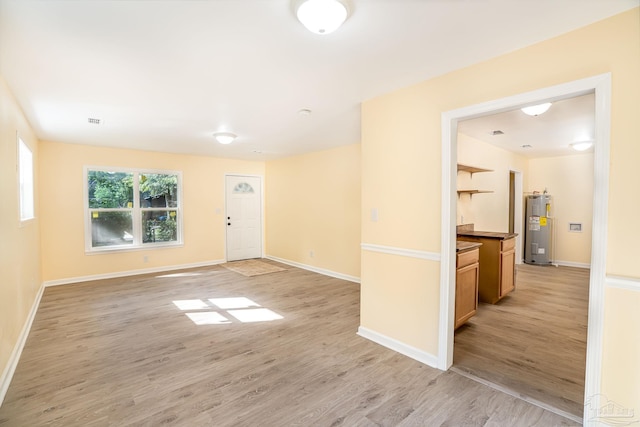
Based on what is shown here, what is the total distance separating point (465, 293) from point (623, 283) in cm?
163

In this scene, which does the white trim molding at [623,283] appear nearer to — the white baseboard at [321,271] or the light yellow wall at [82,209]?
the white baseboard at [321,271]

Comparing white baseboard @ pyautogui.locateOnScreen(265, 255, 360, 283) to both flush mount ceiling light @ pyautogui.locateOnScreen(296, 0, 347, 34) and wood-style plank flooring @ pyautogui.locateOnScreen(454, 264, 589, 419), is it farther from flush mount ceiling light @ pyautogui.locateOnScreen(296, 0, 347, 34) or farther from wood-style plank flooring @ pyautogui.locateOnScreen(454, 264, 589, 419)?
flush mount ceiling light @ pyautogui.locateOnScreen(296, 0, 347, 34)

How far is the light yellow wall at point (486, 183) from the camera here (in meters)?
4.68

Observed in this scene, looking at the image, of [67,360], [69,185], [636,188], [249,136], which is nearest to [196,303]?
[67,360]

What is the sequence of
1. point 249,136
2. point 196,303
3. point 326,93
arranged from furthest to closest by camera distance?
point 249,136, point 196,303, point 326,93

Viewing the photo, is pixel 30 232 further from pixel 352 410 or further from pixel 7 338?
pixel 352 410

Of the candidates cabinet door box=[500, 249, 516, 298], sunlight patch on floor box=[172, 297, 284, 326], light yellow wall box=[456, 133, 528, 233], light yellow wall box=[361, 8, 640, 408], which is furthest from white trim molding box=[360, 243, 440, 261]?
light yellow wall box=[456, 133, 528, 233]

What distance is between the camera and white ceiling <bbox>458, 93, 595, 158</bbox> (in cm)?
334

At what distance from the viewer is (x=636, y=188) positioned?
162 cm

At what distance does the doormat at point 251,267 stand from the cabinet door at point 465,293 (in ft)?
12.4

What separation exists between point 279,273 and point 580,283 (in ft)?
17.4

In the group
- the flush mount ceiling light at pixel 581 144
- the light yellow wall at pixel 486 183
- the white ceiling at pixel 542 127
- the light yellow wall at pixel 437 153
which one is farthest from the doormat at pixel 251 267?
the flush mount ceiling light at pixel 581 144

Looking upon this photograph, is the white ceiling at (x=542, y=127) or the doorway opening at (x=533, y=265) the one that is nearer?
the doorway opening at (x=533, y=265)

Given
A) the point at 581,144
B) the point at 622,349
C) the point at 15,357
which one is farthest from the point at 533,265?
the point at 15,357
